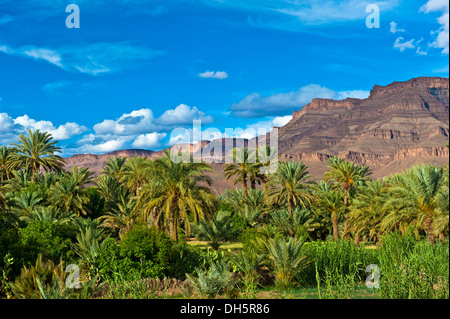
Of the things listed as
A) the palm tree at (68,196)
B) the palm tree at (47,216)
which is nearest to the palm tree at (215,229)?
the palm tree at (47,216)

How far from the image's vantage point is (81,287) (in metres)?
9.23

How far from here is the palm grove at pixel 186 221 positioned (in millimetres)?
10305

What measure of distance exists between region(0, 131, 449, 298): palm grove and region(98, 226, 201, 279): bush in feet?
0.16

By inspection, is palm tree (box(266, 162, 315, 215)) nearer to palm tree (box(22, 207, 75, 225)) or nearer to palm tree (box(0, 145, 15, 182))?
palm tree (box(22, 207, 75, 225))

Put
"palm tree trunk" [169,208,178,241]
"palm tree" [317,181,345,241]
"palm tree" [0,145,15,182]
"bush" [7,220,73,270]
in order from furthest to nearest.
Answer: "palm tree" [0,145,15,182], "palm tree" [317,181,345,241], "palm tree trunk" [169,208,178,241], "bush" [7,220,73,270]

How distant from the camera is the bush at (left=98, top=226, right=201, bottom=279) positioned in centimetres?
1563

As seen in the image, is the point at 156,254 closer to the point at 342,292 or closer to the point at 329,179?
the point at 342,292

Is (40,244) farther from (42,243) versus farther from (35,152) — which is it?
(35,152)

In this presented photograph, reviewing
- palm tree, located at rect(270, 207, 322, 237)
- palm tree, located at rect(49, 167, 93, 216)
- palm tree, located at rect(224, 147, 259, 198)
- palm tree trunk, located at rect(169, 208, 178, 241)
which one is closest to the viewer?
palm tree trunk, located at rect(169, 208, 178, 241)

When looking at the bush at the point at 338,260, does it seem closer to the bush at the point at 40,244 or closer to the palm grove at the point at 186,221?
the palm grove at the point at 186,221

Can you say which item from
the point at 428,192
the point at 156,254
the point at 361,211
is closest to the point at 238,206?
the point at 361,211

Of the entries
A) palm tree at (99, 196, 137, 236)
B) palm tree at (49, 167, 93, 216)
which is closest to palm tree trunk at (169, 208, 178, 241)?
palm tree at (99, 196, 137, 236)

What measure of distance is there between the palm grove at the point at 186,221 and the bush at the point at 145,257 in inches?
1.9
